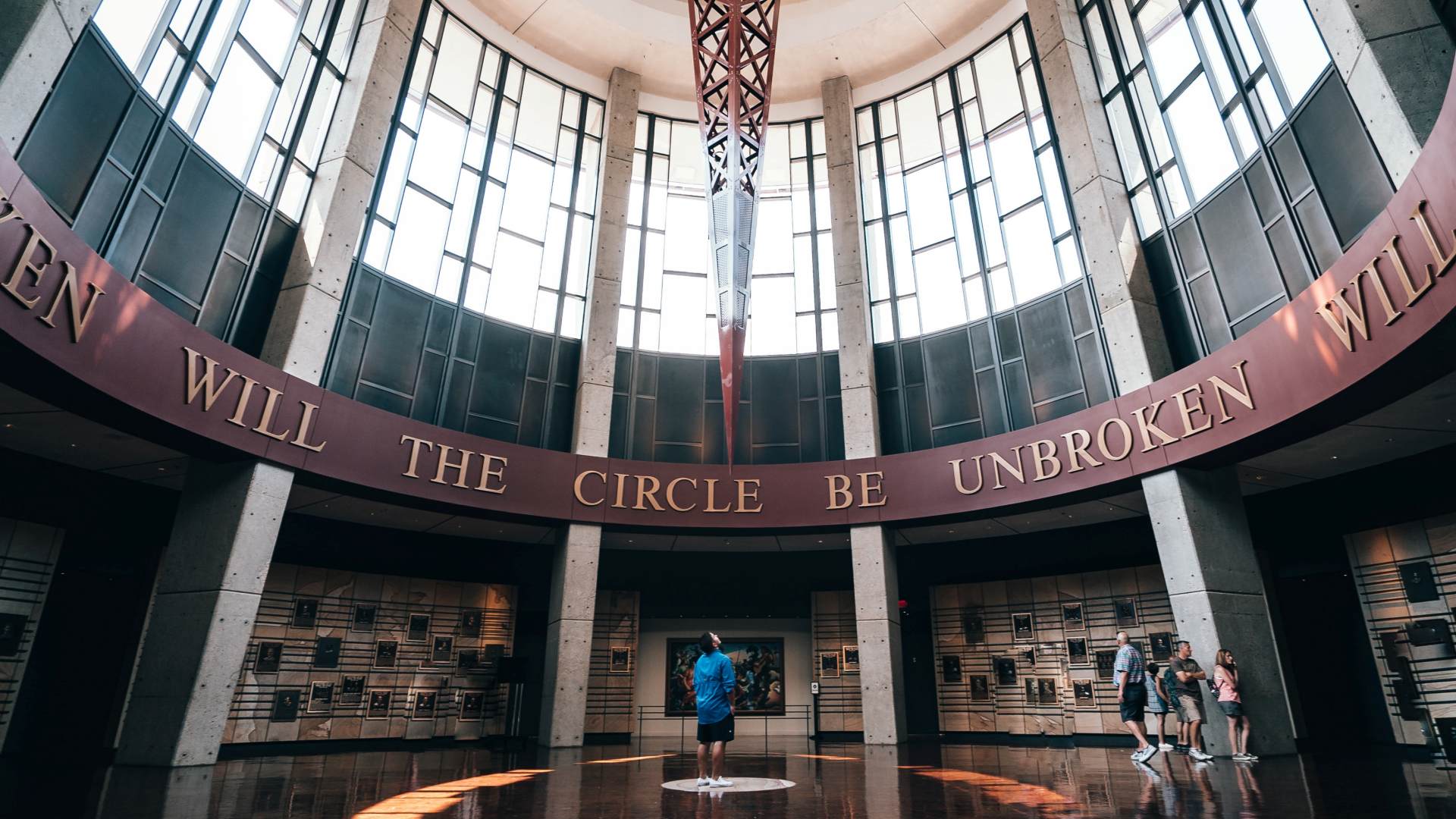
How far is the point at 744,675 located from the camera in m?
22.6

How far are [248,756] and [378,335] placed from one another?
933cm

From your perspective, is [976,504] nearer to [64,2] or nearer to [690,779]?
[690,779]

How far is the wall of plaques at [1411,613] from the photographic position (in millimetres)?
13656

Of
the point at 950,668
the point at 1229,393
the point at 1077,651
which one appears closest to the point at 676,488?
the point at 950,668

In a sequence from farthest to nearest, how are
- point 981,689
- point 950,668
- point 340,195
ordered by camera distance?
point 950,668
point 981,689
point 340,195

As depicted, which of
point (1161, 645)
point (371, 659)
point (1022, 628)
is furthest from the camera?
point (1022, 628)

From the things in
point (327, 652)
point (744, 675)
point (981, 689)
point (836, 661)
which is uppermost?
point (836, 661)

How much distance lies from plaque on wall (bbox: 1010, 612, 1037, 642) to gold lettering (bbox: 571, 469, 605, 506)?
11.7 metres

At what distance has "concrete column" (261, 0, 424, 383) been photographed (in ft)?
47.5

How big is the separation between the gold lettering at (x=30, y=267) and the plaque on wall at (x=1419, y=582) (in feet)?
73.9

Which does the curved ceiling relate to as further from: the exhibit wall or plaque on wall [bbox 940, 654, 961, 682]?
plaque on wall [bbox 940, 654, 961, 682]

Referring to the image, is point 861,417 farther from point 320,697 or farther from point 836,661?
point 320,697

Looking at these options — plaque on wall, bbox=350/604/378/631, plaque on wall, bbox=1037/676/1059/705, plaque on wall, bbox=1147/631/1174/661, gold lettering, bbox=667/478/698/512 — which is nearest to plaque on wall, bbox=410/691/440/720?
plaque on wall, bbox=350/604/378/631

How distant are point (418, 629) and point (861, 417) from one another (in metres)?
12.8
